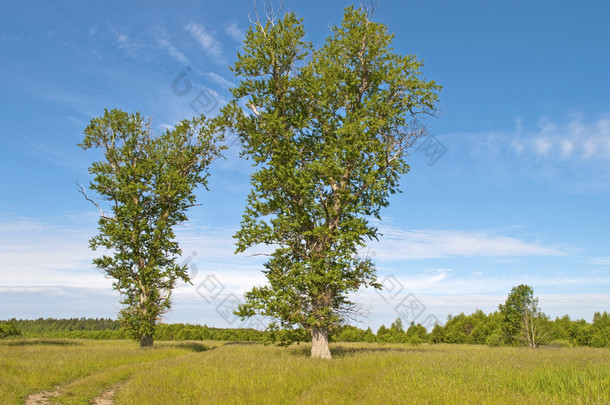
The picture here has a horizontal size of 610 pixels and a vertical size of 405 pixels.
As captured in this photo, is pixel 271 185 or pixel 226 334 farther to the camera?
pixel 226 334

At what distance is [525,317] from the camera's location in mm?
46719

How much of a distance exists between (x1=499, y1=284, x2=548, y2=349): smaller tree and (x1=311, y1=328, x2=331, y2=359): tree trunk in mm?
38592

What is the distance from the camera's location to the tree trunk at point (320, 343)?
17836mm

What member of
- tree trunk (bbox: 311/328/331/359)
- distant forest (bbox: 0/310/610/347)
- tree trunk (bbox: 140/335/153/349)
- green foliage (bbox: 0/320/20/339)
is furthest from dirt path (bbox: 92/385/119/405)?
green foliage (bbox: 0/320/20/339)

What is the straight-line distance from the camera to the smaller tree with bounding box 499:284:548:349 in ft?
152

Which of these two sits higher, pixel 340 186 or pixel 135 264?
pixel 340 186

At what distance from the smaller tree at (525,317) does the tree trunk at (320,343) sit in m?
38.6

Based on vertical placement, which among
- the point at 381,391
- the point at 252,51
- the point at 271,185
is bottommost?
the point at 381,391

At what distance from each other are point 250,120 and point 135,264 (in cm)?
1593

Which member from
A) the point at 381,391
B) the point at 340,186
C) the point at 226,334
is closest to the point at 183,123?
the point at 340,186

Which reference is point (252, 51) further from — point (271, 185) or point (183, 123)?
point (183, 123)

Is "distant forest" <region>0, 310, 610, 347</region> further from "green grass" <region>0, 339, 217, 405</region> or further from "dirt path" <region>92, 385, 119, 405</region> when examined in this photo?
"dirt path" <region>92, 385, 119, 405</region>

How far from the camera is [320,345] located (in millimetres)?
18000

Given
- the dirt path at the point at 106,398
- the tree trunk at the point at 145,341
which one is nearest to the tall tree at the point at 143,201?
the tree trunk at the point at 145,341
